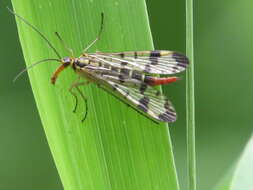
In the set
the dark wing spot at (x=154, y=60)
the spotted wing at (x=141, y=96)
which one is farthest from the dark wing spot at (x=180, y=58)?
the spotted wing at (x=141, y=96)

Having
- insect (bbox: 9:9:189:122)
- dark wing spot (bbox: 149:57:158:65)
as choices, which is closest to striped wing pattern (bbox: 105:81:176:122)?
insect (bbox: 9:9:189:122)

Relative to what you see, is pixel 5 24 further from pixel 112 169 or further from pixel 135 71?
pixel 112 169

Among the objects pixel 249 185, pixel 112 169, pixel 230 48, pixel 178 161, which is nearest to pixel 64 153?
pixel 112 169

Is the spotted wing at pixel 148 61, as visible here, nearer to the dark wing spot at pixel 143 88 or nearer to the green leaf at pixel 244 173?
the dark wing spot at pixel 143 88

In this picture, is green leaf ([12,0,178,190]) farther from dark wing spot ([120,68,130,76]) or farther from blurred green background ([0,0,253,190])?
blurred green background ([0,0,253,190])

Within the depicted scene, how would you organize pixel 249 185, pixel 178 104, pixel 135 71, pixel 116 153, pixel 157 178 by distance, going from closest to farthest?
pixel 249 185, pixel 157 178, pixel 116 153, pixel 135 71, pixel 178 104

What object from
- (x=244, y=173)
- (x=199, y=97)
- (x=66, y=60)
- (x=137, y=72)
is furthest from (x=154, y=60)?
(x=199, y=97)
